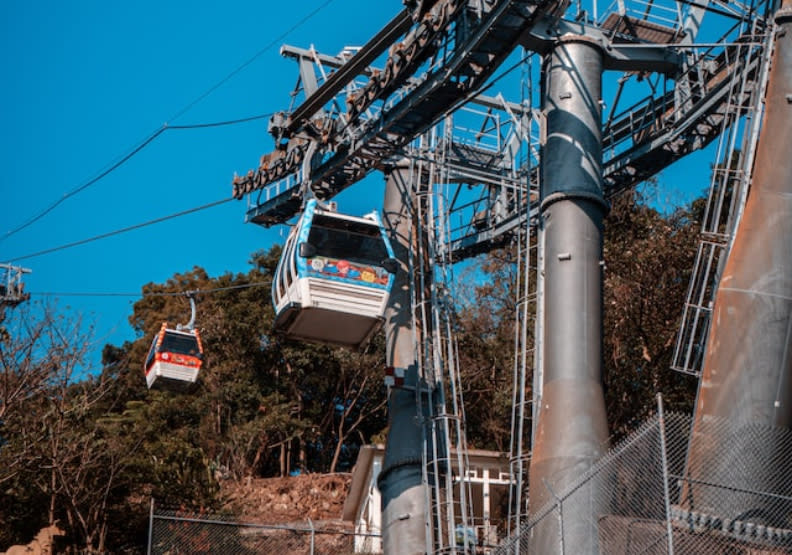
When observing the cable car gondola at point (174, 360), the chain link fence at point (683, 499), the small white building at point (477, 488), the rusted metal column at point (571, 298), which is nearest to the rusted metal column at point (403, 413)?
the rusted metal column at point (571, 298)

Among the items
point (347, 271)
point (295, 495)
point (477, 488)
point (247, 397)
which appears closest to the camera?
point (347, 271)

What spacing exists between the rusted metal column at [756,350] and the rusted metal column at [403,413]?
6.12m

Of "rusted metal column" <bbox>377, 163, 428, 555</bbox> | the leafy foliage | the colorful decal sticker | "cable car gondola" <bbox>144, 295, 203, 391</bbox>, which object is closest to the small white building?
the leafy foliage

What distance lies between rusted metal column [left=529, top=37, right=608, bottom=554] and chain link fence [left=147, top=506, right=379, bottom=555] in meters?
5.57

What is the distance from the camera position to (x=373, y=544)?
85.8 ft

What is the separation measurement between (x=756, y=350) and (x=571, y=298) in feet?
8.93

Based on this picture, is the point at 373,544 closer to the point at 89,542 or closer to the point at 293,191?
the point at 89,542

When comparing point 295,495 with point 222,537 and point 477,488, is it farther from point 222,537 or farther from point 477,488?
point 222,537

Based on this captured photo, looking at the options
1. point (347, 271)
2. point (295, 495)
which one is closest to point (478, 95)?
point (347, 271)

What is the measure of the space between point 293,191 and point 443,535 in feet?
26.7

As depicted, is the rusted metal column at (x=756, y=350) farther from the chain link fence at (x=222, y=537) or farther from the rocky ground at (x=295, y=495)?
the rocky ground at (x=295, y=495)

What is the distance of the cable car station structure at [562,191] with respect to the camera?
14.1m

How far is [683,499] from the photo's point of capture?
12867 millimetres

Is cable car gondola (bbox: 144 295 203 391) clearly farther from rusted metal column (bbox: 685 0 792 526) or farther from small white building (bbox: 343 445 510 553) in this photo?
rusted metal column (bbox: 685 0 792 526)
